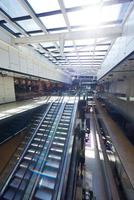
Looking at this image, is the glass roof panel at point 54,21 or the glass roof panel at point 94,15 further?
the glass roof panel at point 54,21

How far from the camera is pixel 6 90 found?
657 cm

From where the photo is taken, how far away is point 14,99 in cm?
746

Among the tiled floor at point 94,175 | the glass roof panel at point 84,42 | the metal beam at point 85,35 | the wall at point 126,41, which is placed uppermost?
the glass roof panel at point 84,42

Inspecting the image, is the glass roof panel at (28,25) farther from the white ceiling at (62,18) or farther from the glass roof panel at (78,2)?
the glass roof panel at (78,2)

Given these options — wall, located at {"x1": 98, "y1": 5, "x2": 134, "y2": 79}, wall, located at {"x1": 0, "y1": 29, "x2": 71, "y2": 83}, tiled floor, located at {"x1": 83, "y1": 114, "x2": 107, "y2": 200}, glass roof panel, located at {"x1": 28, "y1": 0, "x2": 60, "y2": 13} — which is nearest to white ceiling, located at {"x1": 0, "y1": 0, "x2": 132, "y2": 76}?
glass roof panel, located at {"x1": 28, "y1": 0, "x2": 60, "y2": 13}

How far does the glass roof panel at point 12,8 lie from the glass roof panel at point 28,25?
0.37 meters

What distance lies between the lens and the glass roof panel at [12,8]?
9.57 ft

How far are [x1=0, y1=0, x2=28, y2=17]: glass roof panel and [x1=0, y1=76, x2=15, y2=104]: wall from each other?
3563 millimetres

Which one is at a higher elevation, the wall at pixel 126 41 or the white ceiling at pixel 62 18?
the white ceiling at pixel 62 18

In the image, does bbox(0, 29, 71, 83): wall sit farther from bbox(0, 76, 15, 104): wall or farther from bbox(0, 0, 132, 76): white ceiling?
bbox(0, 76, 15, 104): wall

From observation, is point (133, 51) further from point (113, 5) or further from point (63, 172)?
point (63, 172)

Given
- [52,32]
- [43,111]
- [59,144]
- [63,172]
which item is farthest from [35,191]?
[52,32]

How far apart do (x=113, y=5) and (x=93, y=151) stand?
22.9 ft

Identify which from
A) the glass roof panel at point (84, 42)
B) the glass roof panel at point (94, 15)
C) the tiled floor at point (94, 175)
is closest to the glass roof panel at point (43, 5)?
the glass roof panel at point (94, 15)
